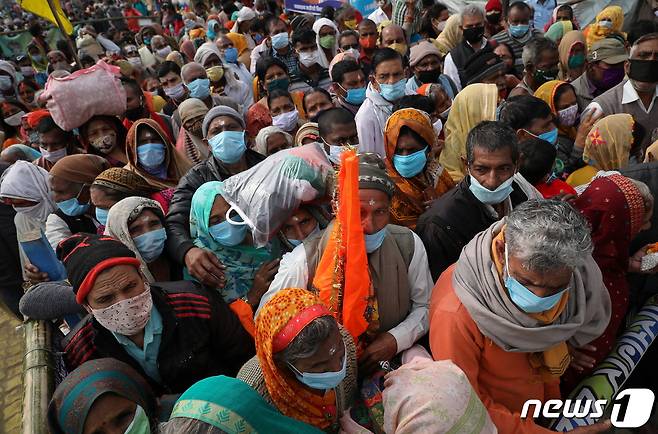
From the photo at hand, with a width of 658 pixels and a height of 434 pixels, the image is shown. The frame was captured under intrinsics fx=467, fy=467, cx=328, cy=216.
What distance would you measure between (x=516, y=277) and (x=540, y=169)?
1463mm

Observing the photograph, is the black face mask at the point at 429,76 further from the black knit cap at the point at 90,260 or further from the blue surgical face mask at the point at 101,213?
the black knit cap at the point at 90,260

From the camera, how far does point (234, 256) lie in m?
2.82

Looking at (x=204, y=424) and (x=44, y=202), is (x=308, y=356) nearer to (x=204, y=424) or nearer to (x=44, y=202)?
(x=204, y=424)

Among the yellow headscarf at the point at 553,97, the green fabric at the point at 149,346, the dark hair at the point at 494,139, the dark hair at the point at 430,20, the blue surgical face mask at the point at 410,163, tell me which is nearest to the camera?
the green fabric at the point at 149,346

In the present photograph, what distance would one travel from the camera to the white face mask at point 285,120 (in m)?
4.72

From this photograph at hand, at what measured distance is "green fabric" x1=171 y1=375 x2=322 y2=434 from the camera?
151cm

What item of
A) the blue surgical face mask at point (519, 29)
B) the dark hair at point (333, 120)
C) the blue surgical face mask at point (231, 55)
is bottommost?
the blue surgical face mask at point (519, 29)

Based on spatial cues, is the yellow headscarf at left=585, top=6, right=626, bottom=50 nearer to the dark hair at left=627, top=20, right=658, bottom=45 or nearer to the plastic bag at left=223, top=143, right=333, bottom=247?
the dark hair at left=627, top=20, right=658, bottom=45

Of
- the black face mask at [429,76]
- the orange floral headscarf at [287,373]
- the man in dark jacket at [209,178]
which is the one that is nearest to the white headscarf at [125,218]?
the man in dark jacket at [209,178]

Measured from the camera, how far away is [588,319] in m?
2.01

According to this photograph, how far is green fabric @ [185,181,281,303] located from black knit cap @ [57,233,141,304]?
566mm

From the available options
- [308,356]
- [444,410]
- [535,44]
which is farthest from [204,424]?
[535,44]

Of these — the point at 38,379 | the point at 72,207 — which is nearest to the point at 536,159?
the point at 38,379

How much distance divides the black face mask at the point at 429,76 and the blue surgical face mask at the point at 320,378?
408 cm
